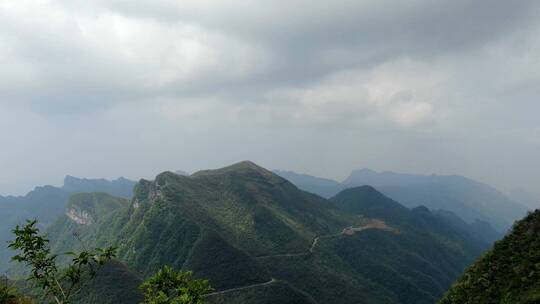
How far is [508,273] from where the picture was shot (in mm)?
73188

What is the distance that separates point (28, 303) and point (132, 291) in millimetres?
115023

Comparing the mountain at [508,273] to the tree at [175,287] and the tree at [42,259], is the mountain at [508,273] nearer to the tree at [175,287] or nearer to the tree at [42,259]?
the tree at [175,287]

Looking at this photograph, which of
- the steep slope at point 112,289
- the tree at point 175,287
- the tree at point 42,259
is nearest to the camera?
the tree at point 175,287

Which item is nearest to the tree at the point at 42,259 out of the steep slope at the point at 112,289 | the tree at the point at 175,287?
the tree at the point at 175,287

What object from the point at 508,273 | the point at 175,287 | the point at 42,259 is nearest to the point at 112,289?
the point at 508,273

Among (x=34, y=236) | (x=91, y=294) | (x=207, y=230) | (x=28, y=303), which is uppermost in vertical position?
(x=34, y=236)

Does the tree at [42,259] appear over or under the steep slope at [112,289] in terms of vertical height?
over

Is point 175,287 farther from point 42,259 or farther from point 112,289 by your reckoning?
point 112,289

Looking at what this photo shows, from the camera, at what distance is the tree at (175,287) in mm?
23483

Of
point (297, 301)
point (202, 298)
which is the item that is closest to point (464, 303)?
point (202, 298)

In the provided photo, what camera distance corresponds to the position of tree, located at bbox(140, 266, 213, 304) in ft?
77.0

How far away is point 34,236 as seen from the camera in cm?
2491

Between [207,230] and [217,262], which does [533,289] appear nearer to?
[217,262]

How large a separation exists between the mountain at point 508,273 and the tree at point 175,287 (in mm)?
56881
